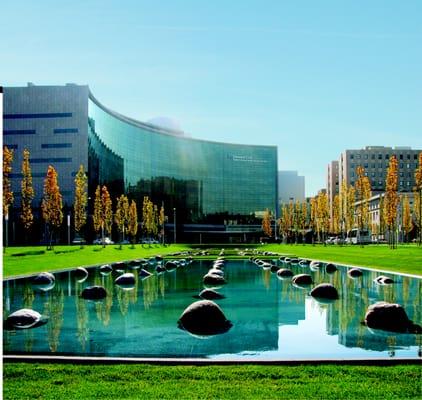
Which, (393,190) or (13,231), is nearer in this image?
(393,190)

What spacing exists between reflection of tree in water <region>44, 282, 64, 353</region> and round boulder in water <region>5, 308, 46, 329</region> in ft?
1.21

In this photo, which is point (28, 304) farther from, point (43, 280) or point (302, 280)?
point (302, 280)

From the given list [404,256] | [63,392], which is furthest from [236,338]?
[404,256]

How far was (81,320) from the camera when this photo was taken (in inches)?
648

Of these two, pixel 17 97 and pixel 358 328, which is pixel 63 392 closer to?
pixel 358 328

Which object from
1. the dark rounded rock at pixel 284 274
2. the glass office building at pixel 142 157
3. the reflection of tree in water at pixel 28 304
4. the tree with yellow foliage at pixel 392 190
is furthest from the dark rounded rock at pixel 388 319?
the glass office building at pixel 142 157

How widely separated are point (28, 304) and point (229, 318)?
297 inches

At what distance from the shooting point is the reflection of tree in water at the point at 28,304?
492 inches

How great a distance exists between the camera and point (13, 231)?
4183 inches

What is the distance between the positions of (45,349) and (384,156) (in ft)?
465

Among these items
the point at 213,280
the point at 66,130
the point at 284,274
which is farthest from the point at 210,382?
the point at 66,130

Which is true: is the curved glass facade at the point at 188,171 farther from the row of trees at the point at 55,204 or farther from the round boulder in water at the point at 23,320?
the round boulder in water at the point at 23,320

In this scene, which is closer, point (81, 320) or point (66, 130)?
point (81, 320)

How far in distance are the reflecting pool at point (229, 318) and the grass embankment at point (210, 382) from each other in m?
2.11
